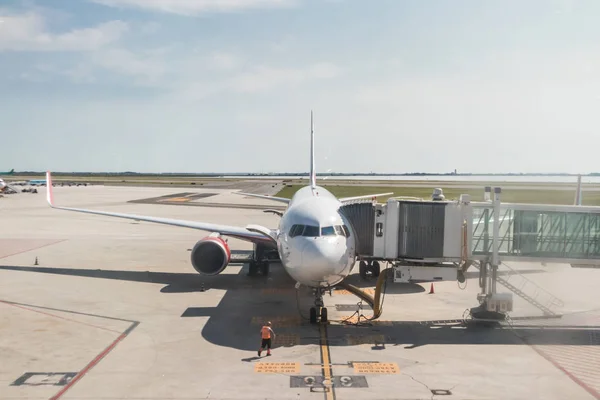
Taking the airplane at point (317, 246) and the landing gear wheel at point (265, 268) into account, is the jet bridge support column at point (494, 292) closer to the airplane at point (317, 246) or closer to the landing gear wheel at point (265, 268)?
the airplane at point (317, 246)

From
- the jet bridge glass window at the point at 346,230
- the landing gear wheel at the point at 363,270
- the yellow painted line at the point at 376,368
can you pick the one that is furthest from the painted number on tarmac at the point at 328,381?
the landing gear wheel at the point at 363,270

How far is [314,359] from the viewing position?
49.1ft

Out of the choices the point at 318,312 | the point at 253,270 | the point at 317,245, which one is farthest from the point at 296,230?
the point at 253,270

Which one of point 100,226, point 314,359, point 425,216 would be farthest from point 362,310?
point 100,226

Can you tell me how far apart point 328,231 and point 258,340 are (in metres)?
4.53

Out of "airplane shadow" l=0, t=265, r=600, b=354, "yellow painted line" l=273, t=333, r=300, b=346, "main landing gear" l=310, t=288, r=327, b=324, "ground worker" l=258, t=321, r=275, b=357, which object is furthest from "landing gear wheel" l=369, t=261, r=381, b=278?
"ground worker" l=258, t=321, r=275, b=357

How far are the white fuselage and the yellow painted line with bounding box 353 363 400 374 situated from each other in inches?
148

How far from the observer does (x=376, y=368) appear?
14289 millimetres

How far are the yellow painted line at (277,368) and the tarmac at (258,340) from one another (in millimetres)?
58

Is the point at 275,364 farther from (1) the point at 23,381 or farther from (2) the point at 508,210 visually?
(2) the point at 508,210

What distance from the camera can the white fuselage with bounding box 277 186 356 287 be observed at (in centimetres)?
1720

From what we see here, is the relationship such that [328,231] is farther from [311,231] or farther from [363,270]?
[363,270]

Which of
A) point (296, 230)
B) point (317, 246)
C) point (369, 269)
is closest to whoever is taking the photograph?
point (317, 246)

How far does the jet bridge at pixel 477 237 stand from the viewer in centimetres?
1952
